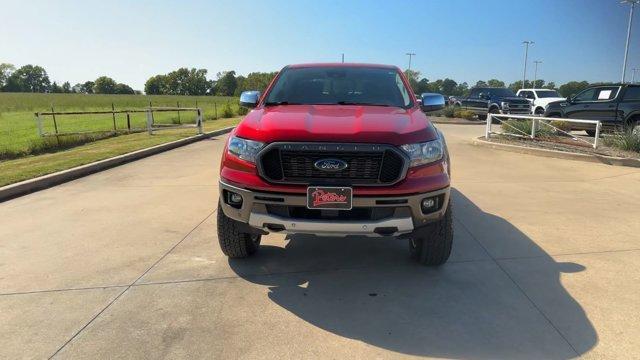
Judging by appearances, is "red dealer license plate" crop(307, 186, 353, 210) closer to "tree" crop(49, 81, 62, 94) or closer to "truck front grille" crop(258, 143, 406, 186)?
"truck front grille" crop(258, 143, 406, 186)

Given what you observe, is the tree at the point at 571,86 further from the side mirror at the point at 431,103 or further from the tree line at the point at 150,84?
the side mirror at the point at 431,103

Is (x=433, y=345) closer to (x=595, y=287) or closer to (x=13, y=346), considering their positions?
(x=595, y=287)

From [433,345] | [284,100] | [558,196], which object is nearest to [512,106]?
[558,196]

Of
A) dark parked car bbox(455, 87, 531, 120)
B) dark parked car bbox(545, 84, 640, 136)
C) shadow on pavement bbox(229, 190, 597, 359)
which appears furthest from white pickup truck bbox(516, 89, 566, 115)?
shadow on pavement bbox(229, 190, 597, 359)

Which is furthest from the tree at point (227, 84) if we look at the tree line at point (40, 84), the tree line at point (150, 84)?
the tree line at point (40, 84)

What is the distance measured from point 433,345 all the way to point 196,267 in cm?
214

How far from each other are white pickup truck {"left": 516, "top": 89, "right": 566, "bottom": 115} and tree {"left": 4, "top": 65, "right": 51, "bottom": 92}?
152269 millimetres

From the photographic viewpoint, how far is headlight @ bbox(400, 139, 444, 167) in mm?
3287

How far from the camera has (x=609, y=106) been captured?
1302 cm

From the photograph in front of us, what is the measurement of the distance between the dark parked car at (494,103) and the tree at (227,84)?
3449 inches

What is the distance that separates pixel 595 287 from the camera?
11.7 feet

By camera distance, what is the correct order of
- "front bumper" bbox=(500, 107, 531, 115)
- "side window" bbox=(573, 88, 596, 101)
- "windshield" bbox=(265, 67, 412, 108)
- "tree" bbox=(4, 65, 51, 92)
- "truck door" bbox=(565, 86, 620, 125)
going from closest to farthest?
"windshield" bbox=(265, 67, 412, 108) → "truck door" bbox=(565, 86, 620, 125) → "side window" bbox=(573, 88, 596, 101) → "front bumper" bbox=(500, 107, 531, 115) → "tree" bbox=(4, 65, 51, 92)

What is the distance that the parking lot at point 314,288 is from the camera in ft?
9.33

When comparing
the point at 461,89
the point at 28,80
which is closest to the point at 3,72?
the point at 28,80
